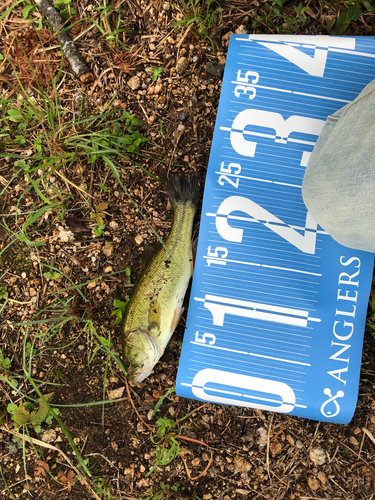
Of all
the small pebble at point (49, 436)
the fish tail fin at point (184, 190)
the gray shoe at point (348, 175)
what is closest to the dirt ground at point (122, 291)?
the small pebble at point (49, 436)

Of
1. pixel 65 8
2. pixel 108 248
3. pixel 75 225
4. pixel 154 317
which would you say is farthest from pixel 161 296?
pixel 65 8

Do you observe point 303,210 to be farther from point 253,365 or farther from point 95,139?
point 95,139

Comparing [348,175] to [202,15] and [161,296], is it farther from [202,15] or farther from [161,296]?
[202,15]

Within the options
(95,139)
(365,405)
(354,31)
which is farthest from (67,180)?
(365,405)

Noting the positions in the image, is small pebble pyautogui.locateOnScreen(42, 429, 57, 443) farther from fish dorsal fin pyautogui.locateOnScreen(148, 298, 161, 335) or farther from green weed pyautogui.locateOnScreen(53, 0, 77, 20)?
green weed pyautogui.locateOnScreen(53, 0, 77, 20)

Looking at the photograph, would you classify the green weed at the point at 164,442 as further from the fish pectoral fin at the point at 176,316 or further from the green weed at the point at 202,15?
the green weed at the point at 202,15

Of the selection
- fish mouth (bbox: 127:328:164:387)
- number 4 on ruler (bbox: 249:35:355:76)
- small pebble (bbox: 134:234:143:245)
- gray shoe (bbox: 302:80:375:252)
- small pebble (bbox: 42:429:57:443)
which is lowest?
small pebble (bbox: 42:429:57:443)

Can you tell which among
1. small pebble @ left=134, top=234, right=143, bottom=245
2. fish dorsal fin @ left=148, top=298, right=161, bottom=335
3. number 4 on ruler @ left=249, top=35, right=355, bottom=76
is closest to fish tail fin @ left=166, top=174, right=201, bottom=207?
small pebble @ left=134, top=234, right=143, bottom=245
